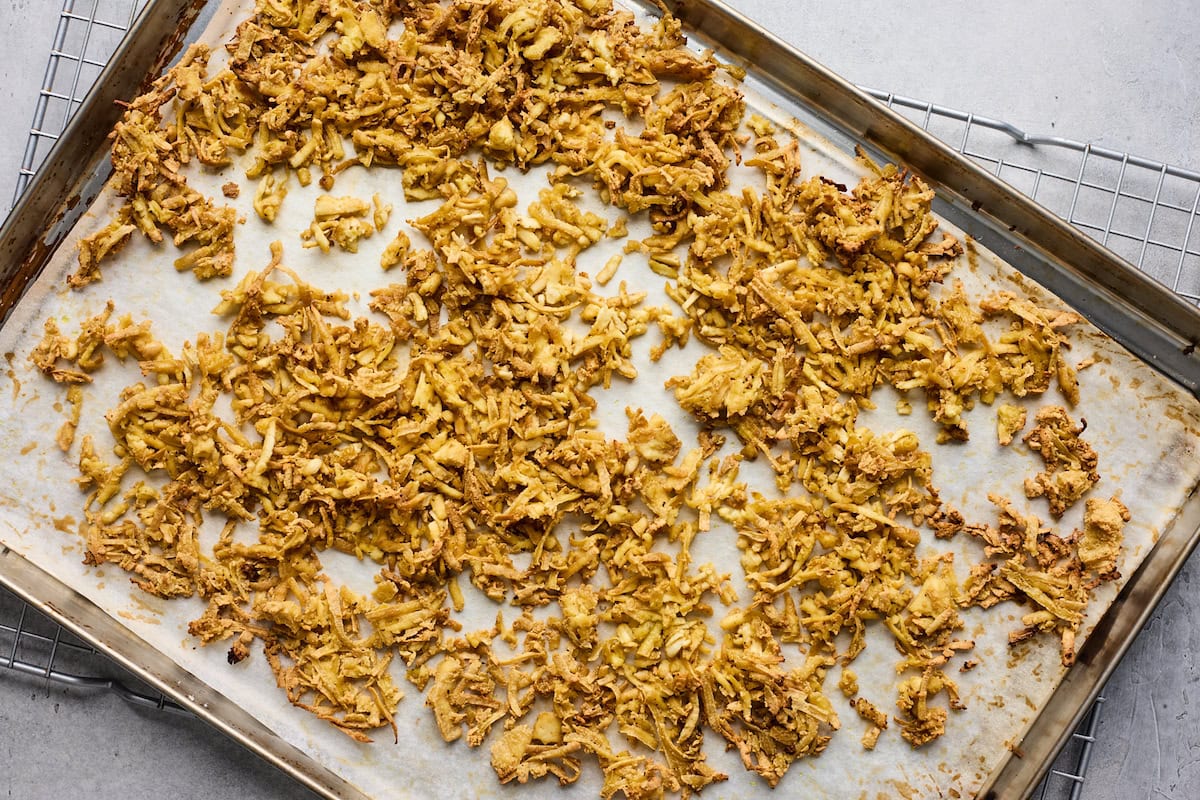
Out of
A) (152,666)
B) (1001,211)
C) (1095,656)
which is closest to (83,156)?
(152,666)

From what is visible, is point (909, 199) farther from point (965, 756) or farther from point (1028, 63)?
point (965, 756)

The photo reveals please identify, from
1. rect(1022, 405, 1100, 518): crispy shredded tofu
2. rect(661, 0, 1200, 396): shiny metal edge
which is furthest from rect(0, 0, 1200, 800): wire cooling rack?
rect(1022, 405, 1100, 518): crispy shredded tofu

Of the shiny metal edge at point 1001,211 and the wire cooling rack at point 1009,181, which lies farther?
the wire cooling rack at point 1009,181

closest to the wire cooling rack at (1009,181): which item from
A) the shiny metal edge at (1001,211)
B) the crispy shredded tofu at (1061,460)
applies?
the shiny metal edge at (1001,211)

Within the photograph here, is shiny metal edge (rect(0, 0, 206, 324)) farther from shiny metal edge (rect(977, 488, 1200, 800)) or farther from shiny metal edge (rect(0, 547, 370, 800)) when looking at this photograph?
shiny metal edge (rect(977, 488, 1200, 800))

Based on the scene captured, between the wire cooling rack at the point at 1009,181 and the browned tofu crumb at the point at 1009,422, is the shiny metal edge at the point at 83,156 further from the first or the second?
the browned tofu crumb at the point at 1009,422
